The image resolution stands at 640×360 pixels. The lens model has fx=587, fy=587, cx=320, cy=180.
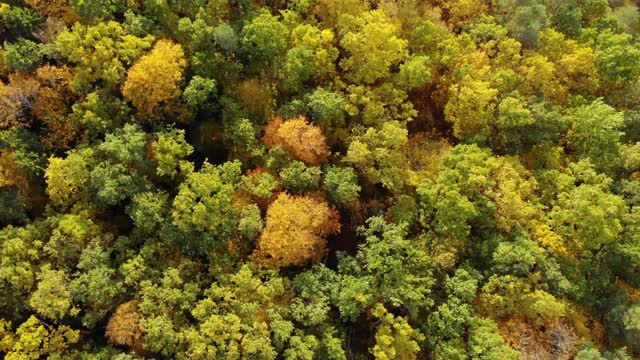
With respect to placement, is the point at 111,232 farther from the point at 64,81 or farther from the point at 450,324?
the point at 450,324

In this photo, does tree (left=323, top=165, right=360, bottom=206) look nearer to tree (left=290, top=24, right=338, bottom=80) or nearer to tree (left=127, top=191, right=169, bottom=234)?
tree (left=290, top=24, right=338, bottom=80)

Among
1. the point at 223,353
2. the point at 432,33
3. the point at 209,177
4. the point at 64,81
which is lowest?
the point at 223,353

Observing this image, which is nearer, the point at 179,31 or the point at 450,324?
the point at 450,324

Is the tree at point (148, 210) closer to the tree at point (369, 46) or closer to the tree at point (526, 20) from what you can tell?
the tree at point (369, 46)

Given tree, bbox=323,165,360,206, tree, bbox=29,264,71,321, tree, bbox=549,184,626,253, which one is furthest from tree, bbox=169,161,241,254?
tree, bbox=549,184,626,253

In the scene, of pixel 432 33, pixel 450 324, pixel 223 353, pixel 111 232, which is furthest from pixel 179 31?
pixel 450 324

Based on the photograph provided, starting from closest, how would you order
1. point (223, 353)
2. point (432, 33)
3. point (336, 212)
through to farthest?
1. point (223, 353)
2. point (336, 212)
3. point (432, 33)

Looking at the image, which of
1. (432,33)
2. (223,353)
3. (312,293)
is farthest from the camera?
(432,33)

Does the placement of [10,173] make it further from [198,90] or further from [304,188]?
[304,188]
